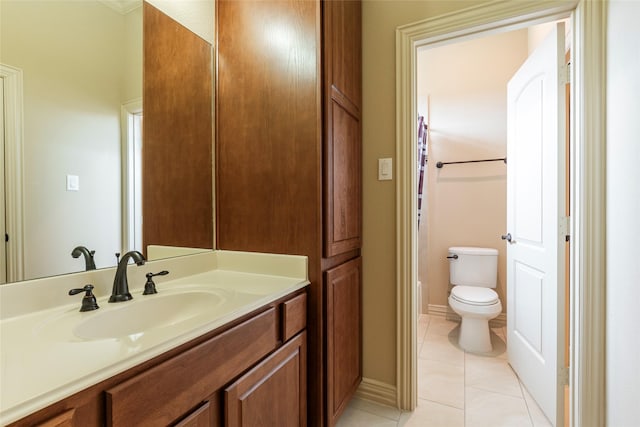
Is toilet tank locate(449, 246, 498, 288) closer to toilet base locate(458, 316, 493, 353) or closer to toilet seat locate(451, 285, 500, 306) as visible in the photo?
toilet seat locate(451, 285, 500, 306)

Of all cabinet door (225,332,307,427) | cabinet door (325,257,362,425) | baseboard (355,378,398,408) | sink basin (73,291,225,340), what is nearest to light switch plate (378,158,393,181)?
cabinet door (325,257,362,425)

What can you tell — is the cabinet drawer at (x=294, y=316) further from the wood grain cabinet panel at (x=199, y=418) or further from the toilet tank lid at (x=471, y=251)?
the toilet tank lid at (x=471, y=251)

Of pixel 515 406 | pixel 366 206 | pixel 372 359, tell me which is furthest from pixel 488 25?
pixel 515 406

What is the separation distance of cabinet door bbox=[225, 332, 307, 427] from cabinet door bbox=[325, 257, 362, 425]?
15cm

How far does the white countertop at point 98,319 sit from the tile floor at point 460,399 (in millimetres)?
926

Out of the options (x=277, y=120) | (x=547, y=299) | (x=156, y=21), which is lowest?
(x=547, y=299)

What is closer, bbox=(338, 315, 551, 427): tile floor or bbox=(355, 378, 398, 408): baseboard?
bbox=(338, 315, 551, 427): tile floor

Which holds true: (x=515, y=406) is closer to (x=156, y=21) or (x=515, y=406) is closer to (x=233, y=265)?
(x=233, y=265)

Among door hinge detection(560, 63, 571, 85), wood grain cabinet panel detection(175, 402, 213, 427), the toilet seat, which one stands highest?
door hinge detection(560, 63, 571, 85)

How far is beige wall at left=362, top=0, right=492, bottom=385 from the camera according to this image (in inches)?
62.8

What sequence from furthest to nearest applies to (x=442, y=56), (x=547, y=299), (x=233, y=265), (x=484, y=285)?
(x=442, y=56) < (x=484, y=285) < (x=547, y=299) < (x=233, y=265)

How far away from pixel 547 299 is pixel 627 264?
1.83ft

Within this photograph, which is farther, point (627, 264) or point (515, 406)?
point (515, 406)

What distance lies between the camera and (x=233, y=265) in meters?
1.39
